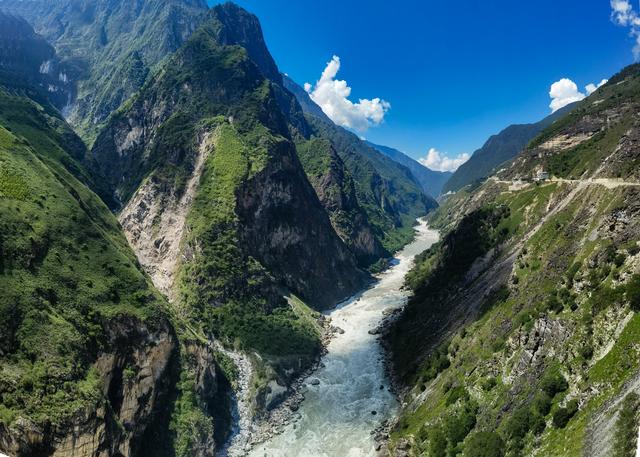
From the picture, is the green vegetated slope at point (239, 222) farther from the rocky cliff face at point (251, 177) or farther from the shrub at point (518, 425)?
the shrub at point (518, 425)

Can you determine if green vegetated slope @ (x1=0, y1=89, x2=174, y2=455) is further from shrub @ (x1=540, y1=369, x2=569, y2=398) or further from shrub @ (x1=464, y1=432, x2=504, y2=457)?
shrub @ (x1=540, y1=369, x2=569, y2=398)

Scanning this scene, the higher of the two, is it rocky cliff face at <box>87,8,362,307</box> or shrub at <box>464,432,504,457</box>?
rocky cliff face at <box>87,8,362,307</box>

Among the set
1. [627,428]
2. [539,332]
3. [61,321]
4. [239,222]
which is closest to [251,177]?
[239,222]

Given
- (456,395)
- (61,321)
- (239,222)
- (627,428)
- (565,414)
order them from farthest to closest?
(239,222) < (456,395) < (61,321) < (565,414) < (627,428)

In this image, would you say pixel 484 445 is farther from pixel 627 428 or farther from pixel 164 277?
pixel 164 277

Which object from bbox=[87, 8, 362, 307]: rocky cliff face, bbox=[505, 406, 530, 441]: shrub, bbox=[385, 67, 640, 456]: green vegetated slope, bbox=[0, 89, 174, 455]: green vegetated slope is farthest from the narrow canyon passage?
bbox=[87, 8, 362, 307]: rocky cliff face
